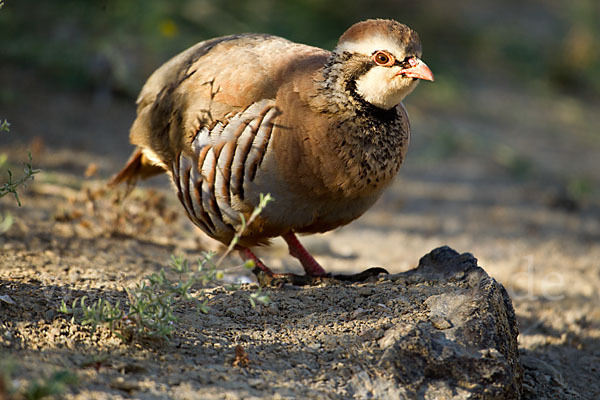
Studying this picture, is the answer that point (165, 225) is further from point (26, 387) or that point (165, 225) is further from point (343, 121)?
point (26, 387)

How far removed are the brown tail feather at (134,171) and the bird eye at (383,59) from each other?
1.65m

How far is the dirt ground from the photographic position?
8.32 ft

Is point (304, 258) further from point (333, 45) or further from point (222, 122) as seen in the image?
point (333, 45)

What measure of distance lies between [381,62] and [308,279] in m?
1.18

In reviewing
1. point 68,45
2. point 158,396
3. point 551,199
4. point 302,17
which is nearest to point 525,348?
point 158,396

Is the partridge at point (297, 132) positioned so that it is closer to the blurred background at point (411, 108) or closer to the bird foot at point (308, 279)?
the bird foot at point (308, 279)

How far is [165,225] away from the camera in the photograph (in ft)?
15.9

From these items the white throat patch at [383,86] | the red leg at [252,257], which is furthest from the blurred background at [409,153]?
the white throat patch at [383,86]

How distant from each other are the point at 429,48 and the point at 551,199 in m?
4.07

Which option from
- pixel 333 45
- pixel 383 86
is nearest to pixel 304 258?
pixel 383 86

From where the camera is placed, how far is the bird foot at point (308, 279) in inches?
137

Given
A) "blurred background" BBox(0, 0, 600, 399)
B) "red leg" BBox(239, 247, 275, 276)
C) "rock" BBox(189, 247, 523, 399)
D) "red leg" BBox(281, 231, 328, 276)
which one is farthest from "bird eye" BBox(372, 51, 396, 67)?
"blurred background" BBox(0, 0, 600, 399)

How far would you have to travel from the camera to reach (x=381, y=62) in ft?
10.6

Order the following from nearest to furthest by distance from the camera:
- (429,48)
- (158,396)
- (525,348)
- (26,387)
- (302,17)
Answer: (26,387) < (158,396) < (525,348) < (302,17) < (429,48)
